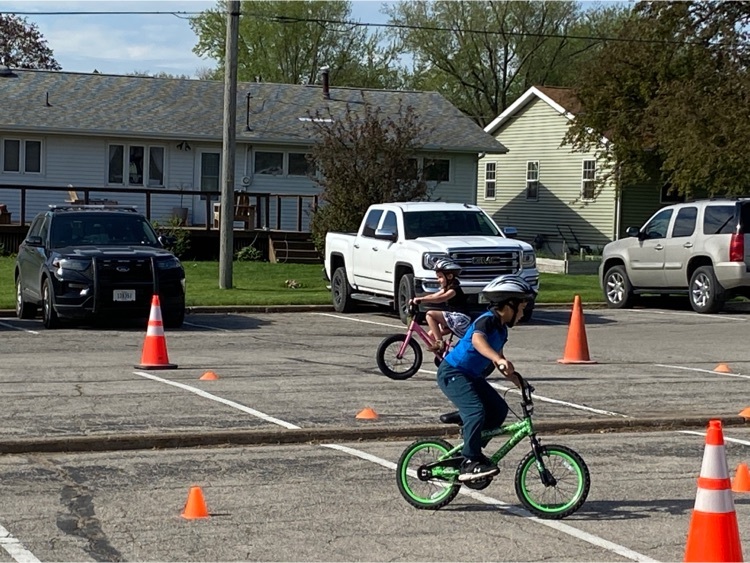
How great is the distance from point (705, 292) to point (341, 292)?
6574 mm

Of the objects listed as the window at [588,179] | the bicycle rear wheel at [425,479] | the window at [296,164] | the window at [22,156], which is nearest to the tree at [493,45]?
the window at [588,179]

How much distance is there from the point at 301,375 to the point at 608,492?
21.1ft

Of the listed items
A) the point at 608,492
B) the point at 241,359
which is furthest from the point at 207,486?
the point at 241,359

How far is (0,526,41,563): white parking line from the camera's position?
277 inches

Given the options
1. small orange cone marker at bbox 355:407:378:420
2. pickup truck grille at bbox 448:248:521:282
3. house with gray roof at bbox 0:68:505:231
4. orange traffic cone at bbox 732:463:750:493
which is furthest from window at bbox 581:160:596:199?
orange traffic cone at bbox 732:463:750:493

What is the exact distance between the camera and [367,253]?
2328 centimetres

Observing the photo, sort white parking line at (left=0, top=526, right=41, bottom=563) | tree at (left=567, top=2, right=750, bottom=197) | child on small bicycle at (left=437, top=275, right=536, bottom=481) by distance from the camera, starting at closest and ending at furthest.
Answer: white parking line at (left=0, top=526, right=41, bottom=563), child on small bicycle at (left=437, top=275, right=536, bottom=481), tree at (left=567, top=2, right=750, bottom=197)

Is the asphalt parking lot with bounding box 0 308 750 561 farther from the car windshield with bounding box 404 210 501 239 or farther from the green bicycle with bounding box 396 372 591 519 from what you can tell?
the car windshield with bounding box 404 210 501 239

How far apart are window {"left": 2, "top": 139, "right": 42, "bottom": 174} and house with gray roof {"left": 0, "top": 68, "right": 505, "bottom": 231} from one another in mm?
29

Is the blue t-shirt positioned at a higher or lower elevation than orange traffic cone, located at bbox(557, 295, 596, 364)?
higher

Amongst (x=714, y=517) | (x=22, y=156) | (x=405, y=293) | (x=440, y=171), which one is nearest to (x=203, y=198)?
(x=22, y=156)

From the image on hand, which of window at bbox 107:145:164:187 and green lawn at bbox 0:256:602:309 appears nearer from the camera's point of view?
green lawn at bbox 0:256:602:309

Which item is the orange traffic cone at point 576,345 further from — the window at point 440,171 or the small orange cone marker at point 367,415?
the window at point 440,171

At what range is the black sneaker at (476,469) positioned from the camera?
8.27m
